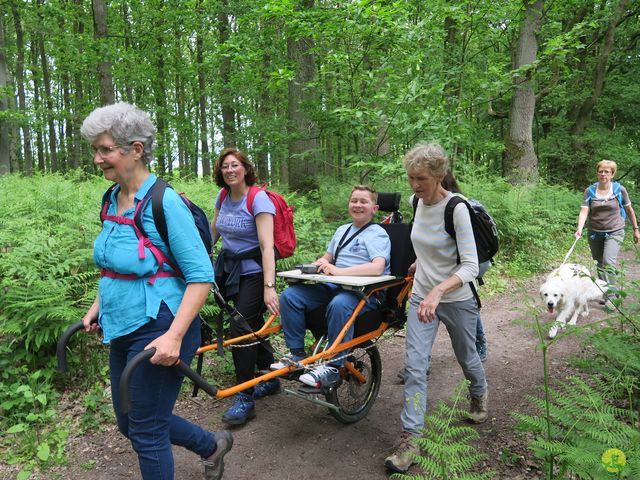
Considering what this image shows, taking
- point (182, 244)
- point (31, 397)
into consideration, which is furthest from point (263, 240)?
point (31, 397)

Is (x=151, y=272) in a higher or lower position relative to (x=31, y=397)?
higher

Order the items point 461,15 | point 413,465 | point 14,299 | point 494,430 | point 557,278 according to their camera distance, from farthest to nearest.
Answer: point 461,15 → point 557,278 → point 14,299 → point 494,430 → point 413,465

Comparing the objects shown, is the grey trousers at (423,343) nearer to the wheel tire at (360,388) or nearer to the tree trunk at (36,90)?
the wheel tire at (360,388)

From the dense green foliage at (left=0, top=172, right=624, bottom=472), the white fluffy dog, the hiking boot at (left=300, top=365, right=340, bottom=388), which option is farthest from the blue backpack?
the hiking boot at (left=300, top=365, right=340, bottom=388)

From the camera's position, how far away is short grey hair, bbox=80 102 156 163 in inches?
85.3

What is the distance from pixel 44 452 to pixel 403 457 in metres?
2.75

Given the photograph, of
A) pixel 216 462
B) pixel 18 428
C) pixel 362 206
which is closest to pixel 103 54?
pixel 362 206

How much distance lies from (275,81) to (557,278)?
544 cm

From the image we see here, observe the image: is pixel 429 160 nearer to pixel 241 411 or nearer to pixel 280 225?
pixel 280 225

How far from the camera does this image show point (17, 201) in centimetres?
632

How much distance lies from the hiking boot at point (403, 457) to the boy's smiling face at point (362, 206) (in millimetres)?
1896

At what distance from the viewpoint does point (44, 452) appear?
3.53m

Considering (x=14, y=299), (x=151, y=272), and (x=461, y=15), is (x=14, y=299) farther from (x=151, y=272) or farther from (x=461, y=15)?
(x=461, y=15)

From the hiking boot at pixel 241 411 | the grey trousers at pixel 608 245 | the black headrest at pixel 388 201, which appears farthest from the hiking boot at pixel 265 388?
the grey trousers at pixel 608 245
